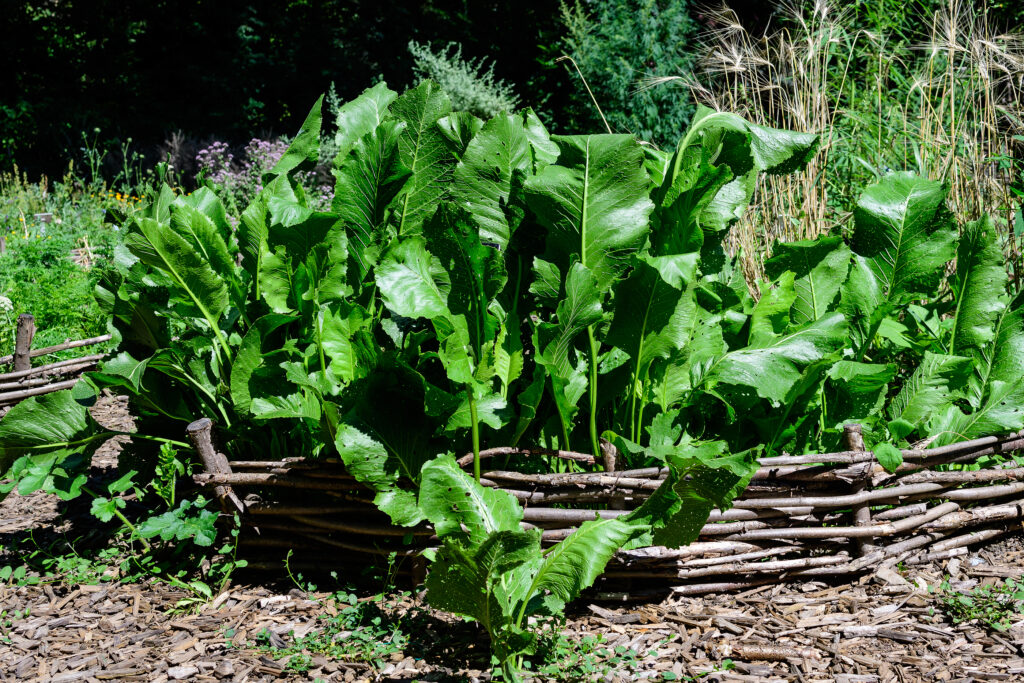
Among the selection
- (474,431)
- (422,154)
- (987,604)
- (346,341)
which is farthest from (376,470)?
(987,604)

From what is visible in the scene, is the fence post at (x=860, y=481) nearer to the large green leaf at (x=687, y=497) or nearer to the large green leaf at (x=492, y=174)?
the large green leaf at (x=687, y=497)

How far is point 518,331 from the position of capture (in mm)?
2111

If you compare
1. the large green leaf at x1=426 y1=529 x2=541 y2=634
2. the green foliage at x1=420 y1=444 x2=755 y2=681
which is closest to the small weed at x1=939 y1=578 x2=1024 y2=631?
the green foliage at x1=420 y1=444 x2=755 y2=681

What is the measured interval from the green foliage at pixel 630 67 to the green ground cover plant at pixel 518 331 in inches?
305

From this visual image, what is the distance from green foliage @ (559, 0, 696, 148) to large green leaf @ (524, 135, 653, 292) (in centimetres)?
807

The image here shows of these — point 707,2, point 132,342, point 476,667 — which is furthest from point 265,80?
point 476,667

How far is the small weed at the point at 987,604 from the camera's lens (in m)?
1.95

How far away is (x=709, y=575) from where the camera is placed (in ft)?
7.02

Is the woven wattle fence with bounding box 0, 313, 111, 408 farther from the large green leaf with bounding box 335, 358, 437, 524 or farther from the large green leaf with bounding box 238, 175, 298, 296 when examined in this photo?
the large green leaf with bounding box 335, 358, 437, 524

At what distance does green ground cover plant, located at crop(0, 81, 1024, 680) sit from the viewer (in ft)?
6.32

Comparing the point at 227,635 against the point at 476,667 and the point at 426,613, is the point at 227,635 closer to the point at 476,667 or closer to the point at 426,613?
the point at 426,613

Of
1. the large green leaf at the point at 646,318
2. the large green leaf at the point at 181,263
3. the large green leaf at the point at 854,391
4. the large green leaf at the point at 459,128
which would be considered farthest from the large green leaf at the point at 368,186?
the large green leaf at the point at 854,391

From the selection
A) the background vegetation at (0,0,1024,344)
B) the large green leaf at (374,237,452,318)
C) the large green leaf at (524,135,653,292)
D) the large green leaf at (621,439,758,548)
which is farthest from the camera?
the background vegetation at (0,0,1024,344)

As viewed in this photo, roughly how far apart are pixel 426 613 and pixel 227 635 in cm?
50
